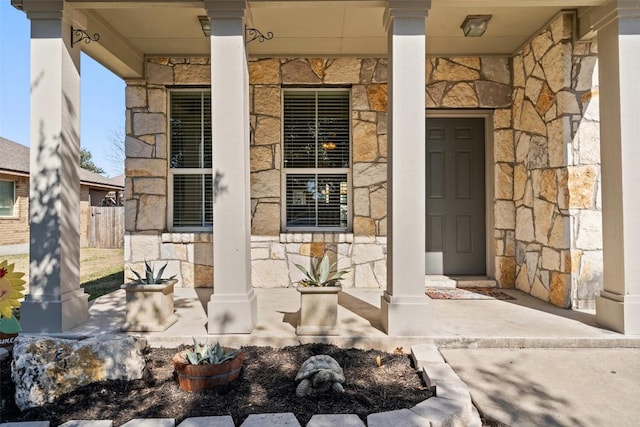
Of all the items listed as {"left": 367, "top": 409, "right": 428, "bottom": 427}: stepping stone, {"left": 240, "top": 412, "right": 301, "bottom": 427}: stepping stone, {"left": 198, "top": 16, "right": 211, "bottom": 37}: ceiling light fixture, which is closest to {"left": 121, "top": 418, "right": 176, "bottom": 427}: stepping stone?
{"left": 240, "top": 412, "right": 301, "bottom": 427}: stepping stone

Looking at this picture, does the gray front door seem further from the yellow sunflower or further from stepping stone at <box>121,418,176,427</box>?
the yellow sunflower

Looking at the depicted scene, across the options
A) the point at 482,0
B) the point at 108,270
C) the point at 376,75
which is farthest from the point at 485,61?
the point at 108,270

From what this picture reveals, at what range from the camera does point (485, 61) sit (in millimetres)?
4957

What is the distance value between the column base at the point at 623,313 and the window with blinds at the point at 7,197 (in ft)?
48.2

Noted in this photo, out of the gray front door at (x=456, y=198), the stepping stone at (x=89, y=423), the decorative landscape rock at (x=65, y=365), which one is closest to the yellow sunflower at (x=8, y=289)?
the decorative landscape rock at (x=65, y=365)

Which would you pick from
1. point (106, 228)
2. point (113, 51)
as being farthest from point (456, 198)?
point (106, 228)

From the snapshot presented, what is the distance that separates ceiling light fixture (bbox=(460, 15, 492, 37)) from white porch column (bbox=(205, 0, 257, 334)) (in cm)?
230

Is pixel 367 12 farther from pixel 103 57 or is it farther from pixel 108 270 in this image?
pixel 108 270

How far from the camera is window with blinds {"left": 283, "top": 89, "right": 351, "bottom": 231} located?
5105mm

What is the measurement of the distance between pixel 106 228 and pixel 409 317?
40.3 feet

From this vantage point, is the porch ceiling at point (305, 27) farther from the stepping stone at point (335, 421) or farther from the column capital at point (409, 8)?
the stepping stone at point (335, 421)

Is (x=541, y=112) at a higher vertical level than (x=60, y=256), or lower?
higher

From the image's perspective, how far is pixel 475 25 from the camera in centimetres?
401

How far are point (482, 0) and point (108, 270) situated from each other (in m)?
7.49
